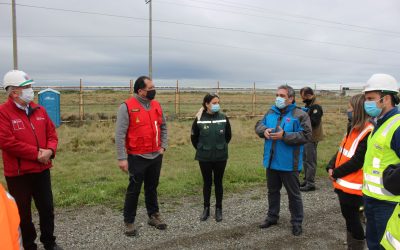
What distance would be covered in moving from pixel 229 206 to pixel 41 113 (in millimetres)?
3318

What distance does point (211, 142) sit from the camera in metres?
5.47

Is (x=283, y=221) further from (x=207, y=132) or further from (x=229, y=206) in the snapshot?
(x=207, y=132)

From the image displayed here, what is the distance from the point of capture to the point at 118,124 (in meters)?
4.90

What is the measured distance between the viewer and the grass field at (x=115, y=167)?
6.64 meters

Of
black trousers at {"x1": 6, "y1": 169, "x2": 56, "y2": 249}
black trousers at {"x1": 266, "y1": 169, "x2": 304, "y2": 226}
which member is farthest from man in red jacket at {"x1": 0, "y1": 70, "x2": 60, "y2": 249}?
black trousers at {"x1": 266, "y1": 169, "x2": 304, "y2": 226}

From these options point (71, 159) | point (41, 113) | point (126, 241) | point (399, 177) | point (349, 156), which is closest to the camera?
point (399, 177)

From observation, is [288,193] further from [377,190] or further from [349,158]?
[377,190]

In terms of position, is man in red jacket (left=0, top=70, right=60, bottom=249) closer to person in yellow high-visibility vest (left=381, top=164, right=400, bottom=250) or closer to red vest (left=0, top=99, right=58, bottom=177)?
red vest (left=0, top=99, right=58, bottom=177)

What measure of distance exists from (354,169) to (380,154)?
3.07 ft

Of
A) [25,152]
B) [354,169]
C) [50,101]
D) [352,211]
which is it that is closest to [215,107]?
[354,169]

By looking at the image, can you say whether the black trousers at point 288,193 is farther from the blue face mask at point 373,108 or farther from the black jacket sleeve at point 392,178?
the black jacket sleeve at point 392,178

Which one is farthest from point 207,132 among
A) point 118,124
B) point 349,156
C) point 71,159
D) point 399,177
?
point 71,159

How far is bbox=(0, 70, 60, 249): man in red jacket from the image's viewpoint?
13.1 ft


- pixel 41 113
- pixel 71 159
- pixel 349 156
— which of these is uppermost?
pixel 41 113
